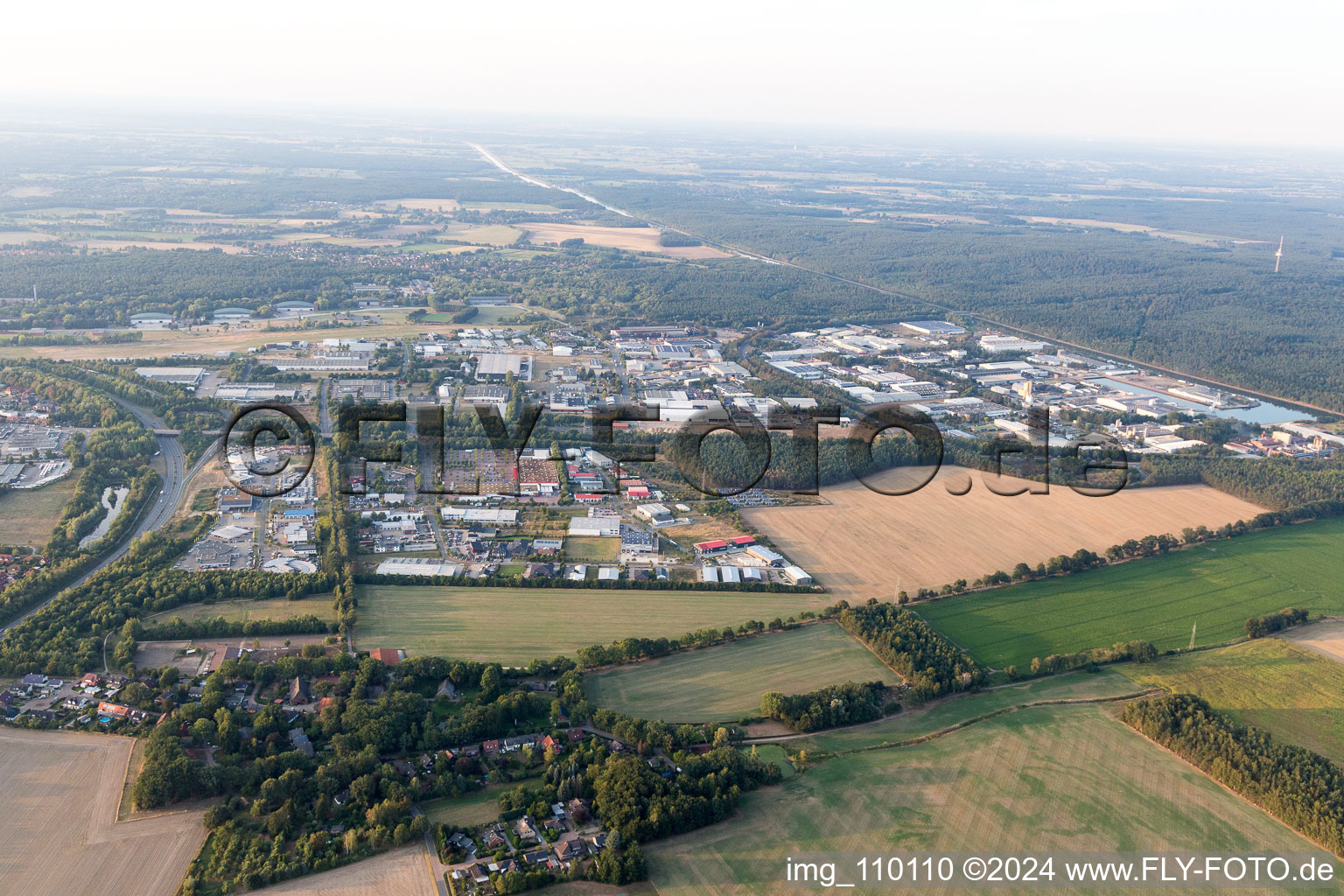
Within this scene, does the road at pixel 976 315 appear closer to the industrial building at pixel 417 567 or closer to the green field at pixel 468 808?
the industrial building at pixel 417 567

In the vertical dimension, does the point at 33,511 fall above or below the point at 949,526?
below

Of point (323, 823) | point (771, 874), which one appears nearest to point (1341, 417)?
point (771, 874)

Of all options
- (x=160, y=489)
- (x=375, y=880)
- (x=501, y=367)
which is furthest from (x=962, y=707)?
(x=501, y=367)

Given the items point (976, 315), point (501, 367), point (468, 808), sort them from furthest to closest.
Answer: point (976, 315) → point (501, 367) → point (468, 808)

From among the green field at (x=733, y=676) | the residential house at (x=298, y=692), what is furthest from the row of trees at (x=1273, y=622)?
the residential house at (x=298, y=692)

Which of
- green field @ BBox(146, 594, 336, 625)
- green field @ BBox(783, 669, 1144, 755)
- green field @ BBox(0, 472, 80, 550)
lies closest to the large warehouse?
green field @ BBox(0, 472, 80, 550)

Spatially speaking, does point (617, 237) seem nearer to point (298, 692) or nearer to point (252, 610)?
point (252, 610)
